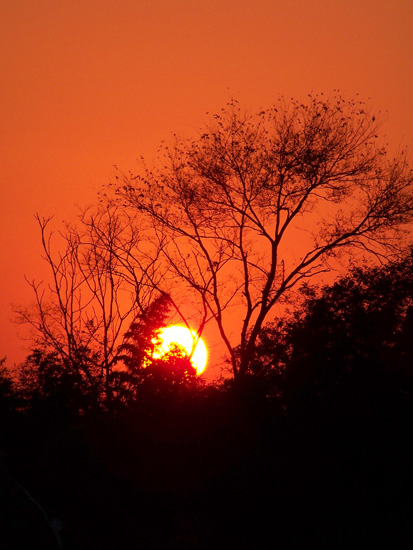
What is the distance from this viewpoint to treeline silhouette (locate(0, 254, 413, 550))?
15867 millimetres

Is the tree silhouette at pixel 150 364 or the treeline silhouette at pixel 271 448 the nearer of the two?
the treeline silhouette at pixel 271 448

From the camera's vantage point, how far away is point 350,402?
1645 centimetres

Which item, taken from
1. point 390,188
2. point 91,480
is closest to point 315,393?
point 91,480

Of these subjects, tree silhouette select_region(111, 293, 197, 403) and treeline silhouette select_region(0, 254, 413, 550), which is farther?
tree silhouette select_region(111, 293, 197, 403)

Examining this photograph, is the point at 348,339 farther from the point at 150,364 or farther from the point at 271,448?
the point at 150,364

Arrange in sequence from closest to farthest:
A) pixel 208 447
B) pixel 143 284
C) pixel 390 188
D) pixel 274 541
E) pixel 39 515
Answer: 1. pixel 39 515
2. pixel 274 541
3. pixel 208 447
4. pixel 390 188
5. pixel 143 284

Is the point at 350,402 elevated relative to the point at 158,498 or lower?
elevated

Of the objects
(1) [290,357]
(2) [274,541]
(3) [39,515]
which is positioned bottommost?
(3) [39,515]

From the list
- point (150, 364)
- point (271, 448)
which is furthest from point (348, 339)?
point (150, 364)

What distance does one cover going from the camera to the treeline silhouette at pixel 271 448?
15867mm

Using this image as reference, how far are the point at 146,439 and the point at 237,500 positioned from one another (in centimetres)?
279

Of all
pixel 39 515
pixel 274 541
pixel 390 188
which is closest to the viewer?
pixel 39 515

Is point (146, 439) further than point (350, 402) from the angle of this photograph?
Yes

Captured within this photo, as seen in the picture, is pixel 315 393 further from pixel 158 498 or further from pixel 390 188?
pixel 390 188
